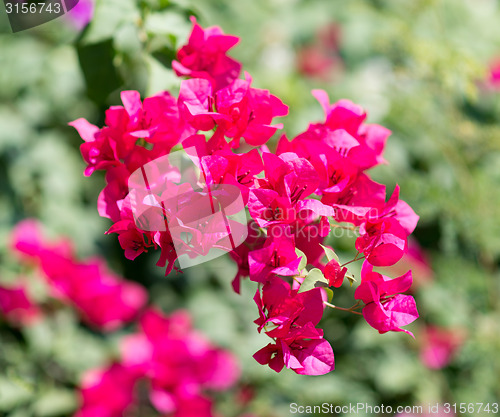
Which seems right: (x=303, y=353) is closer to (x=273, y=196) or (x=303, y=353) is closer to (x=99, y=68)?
(x=273, y=196)

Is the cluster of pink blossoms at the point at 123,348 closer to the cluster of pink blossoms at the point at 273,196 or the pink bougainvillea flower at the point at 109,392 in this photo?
the pink bougainvillea flower at the point at 109,392

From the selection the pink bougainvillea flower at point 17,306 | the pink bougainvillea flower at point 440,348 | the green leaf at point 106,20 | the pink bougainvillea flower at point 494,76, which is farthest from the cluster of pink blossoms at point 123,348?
the pink bougainvillea flower at point 494,76

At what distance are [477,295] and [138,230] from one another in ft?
3.76

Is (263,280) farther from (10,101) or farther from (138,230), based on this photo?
(10,101)

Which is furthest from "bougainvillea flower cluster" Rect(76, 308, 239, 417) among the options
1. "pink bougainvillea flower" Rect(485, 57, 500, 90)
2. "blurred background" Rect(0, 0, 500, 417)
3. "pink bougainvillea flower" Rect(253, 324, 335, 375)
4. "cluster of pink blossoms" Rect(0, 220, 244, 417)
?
"pink bougainvillea flower" Rect(485, 57, 500, 90)

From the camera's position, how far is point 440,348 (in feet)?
4.73

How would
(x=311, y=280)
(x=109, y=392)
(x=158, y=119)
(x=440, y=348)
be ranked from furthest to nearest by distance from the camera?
(x=440, y=348), (x=109, y=392), (x=158, y=119), (x=311, y=280)

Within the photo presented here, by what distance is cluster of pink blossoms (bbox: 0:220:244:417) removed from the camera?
1.06 metres

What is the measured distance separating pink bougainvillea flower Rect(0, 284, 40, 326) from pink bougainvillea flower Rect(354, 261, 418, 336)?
927 millimetres

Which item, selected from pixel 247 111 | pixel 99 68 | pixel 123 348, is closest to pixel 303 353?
pixel 247 111

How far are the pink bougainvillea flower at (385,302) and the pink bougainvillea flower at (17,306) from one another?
93 cm

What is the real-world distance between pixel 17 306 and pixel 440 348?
1.15 m

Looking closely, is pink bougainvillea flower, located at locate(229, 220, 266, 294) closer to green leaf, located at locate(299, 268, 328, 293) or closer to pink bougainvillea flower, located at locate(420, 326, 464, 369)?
green leaf, located at locate(299, 268, 328, 293)

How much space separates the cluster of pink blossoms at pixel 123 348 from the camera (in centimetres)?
106
